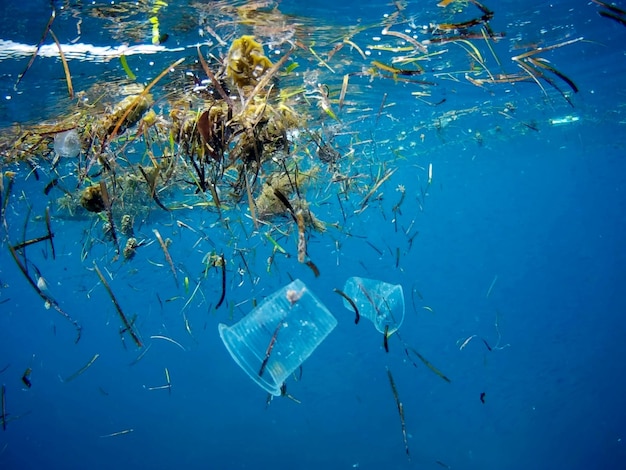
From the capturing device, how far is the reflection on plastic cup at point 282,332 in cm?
384

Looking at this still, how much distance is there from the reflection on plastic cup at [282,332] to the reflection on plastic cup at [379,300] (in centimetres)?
90

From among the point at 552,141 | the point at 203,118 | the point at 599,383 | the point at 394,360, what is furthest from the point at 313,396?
the point at 203,118

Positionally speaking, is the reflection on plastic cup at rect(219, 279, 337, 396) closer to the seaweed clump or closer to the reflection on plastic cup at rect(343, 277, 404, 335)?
the reflection on plastic cup at rect(343, 277, 404, 335)

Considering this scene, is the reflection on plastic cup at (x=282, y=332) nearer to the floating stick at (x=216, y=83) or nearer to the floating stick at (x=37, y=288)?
the floating stick at (x=37, y=288)

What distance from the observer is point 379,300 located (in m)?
5.21

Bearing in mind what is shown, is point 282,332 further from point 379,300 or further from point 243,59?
point 243,59

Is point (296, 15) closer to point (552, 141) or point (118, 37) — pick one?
point (118, 37)

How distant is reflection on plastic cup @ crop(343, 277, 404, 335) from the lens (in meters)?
→ 4.98

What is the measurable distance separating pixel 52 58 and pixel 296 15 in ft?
14.3

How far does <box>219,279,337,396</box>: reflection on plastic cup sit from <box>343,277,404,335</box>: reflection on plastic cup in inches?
35.5

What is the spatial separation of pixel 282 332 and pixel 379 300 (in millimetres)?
1513

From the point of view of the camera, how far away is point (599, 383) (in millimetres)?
31047

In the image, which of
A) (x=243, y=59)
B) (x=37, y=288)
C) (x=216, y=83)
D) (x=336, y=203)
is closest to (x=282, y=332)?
(x=37, y=288)

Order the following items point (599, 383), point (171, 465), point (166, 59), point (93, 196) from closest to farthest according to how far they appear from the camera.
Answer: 1. point (93, 196)
2. point (166, 59)
3. point (171, 465)
4. point (599, 383)
